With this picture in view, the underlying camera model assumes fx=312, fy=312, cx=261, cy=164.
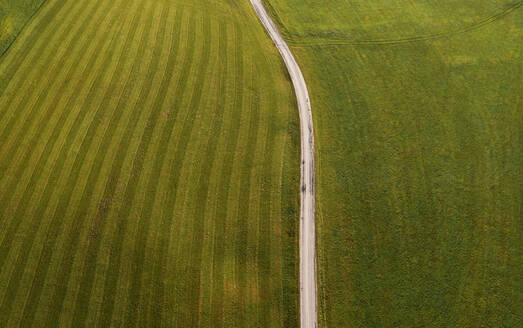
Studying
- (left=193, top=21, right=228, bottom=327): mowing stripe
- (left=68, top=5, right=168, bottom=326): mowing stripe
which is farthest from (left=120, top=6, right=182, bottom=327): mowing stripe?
(left=193, top=21, right=228, bottom=327): mowing stripe

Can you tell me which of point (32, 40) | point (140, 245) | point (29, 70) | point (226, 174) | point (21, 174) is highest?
point (32, 40)

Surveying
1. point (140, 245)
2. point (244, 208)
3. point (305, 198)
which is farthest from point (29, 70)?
point (305, 198)

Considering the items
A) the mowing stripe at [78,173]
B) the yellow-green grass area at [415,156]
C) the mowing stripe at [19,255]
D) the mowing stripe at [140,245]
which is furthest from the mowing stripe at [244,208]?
the mowing stripe at [19,255]

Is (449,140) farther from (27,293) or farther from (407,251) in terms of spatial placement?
(27,293)

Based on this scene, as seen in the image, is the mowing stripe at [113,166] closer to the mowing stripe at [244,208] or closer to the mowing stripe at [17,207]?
the mowing stripe at [17,207]

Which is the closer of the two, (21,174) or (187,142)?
(21,174)

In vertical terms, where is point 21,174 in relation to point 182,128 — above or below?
below

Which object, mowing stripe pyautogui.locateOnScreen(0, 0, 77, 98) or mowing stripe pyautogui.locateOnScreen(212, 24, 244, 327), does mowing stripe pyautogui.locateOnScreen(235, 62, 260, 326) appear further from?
mowing stripe pyautogui.locateOnScreen(0, 0, 77, 98)

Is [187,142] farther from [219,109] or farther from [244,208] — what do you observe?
[244,208]

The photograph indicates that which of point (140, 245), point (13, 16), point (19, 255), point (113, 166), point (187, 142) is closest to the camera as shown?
point (19, 255)
